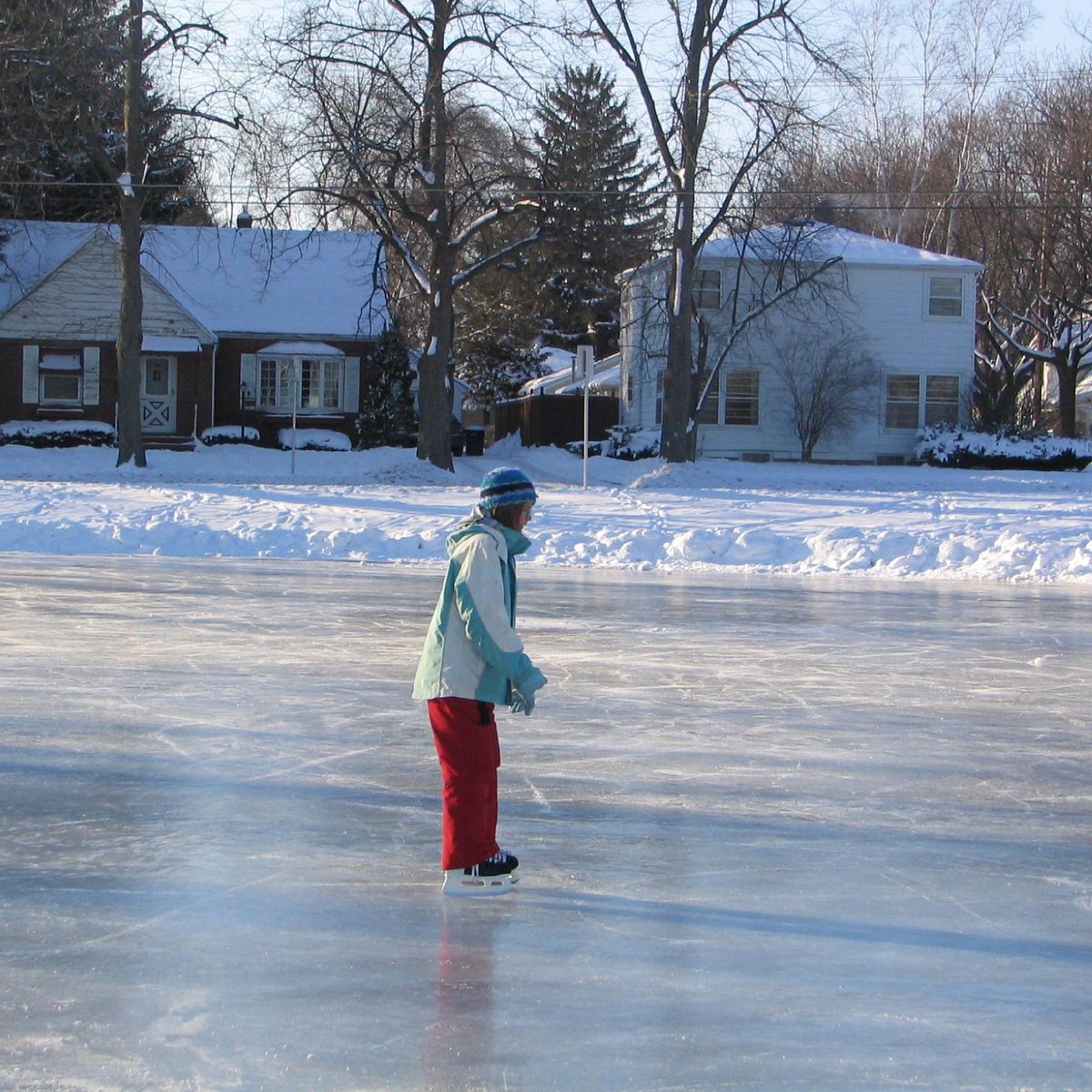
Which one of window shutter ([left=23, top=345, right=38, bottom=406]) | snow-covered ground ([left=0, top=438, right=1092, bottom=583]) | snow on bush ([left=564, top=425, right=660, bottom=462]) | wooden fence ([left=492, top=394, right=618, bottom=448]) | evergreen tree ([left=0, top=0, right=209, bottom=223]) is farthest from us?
wooden fence ([left=492, top=394, right=618, bottom=448])

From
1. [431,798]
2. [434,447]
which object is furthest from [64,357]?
[431,798]

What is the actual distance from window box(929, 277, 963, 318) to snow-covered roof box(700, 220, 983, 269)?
0.47 meters

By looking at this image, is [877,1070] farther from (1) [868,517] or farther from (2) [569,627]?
(1) [868,517]

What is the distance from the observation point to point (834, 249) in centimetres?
4266

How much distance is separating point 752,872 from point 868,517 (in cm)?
1792

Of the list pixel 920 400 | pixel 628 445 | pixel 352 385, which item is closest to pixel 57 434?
pixel 352 385

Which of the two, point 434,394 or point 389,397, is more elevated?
point 389,397

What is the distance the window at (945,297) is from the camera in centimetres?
4316

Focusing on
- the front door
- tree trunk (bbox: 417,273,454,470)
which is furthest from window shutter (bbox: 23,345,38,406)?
tree trunk (bbox: 417,273,454,470)

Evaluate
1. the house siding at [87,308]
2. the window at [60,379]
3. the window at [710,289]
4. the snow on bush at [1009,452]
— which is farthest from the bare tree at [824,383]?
the window at [60,379]

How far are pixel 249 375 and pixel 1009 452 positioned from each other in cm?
2274

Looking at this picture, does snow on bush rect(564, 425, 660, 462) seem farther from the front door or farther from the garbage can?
the front door

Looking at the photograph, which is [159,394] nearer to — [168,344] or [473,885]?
[168,344]

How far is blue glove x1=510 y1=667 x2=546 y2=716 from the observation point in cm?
536
